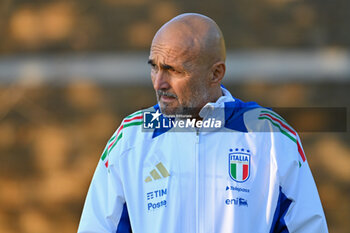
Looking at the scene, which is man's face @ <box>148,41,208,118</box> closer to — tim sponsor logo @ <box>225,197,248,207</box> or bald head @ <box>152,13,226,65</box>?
bald head @ <box>152,13,226,65</box>

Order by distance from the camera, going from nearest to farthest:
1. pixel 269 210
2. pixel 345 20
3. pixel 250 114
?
pixel 269 210 < pixel 250 114 < pixel 345 20

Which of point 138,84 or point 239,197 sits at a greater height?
point 138,84

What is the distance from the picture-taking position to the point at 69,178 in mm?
4688

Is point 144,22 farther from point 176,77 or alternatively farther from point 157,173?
point 157,173

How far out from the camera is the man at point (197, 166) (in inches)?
90.9

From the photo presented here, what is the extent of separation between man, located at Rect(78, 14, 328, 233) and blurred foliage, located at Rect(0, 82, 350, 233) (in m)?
2.06

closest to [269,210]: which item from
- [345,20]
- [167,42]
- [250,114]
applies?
[250,114]

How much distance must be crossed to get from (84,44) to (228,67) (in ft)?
4.09

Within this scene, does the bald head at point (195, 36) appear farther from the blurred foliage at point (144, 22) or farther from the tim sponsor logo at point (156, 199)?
the blurred foliage at point (144, 22)

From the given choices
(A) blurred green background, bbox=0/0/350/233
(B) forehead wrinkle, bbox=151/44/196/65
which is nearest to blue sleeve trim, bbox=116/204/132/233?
(B) forehead wrinkle, bbox=151/44/196/65

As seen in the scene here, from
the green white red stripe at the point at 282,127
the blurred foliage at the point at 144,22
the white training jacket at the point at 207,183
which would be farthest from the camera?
the blurred foliage at the point at 144,22

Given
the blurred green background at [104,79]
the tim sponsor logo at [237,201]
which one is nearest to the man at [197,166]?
the tim sponsor logo at [237,201]

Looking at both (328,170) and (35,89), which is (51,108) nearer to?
(35,89)

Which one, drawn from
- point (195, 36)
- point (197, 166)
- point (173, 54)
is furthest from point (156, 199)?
point (195, 36)
